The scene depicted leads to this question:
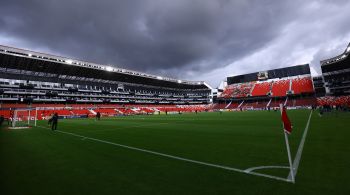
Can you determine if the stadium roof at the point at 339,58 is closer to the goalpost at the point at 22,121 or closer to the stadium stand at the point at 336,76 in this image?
the stadium stand at the point at 336,76

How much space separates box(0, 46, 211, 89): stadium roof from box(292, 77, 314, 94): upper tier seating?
59.2m

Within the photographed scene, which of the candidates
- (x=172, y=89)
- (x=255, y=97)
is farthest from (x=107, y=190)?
(x=172, y=89)

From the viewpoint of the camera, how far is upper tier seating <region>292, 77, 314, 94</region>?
80.5m

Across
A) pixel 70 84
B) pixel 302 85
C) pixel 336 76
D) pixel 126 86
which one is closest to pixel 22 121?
pixel 70 84

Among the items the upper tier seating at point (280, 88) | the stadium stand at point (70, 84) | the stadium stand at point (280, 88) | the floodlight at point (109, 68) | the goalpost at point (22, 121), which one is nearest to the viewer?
the goalpost at point (22, 121)

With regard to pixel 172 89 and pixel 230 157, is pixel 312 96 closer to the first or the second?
pixel 172 89

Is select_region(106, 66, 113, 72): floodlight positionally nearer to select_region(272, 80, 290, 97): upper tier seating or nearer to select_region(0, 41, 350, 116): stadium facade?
select_region(0, 41, 350, 116): stadium facade

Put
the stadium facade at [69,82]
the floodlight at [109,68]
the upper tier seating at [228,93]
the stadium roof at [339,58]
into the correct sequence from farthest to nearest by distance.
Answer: the upper tier seating at [228,93] → the floodlight at [109,68] → the stadium facade at [69,82] → the stadium roof at [339,58]

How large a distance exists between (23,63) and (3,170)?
219 feet

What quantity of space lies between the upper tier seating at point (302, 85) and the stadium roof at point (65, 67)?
59.2m

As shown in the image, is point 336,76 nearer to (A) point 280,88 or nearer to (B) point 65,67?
(A) point 280,88

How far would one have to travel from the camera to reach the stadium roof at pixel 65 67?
5181cm

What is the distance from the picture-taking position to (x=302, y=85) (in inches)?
3322

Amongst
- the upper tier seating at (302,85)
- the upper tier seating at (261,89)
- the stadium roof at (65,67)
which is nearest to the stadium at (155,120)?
the stadium roof at (65,67)
